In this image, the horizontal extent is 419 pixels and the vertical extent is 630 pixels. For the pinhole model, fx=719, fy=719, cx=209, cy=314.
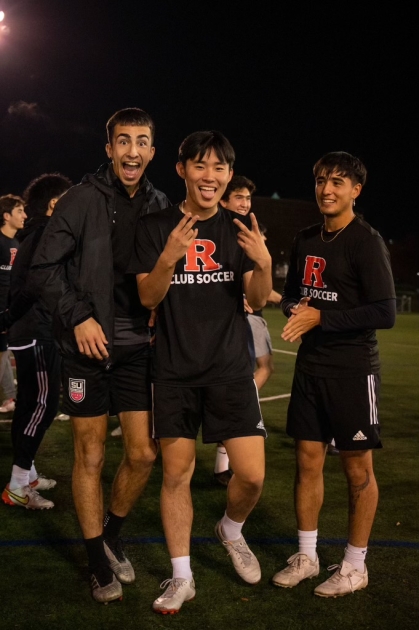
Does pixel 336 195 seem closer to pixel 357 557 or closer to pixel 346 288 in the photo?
pixel 346 288

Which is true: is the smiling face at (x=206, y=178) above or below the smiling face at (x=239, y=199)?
below

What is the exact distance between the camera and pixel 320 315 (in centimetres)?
393

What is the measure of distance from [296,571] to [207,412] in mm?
1047

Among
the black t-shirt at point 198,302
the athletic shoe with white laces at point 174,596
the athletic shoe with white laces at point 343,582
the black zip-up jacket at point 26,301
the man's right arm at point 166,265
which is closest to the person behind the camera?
the man's right arm at point 166,265

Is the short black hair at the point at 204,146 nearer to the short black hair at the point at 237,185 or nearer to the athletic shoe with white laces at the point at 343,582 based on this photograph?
the short black hair at the point at 237,185

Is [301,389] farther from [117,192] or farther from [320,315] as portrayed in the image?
[117,192]

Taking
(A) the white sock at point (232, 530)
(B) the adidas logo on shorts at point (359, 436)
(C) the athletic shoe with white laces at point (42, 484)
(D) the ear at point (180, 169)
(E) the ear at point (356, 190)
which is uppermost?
(D) the ear at point (180, 169)

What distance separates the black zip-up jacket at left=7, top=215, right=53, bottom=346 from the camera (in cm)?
514

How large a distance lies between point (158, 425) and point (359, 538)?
1.30 m

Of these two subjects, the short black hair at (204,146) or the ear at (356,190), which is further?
the ear at (356,190)

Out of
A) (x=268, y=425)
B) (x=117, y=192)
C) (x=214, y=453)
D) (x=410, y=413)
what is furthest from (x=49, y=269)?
(x=410, y=413)

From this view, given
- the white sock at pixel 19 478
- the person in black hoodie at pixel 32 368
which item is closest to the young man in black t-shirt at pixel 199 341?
the person in black hoodie at pixel 32 368

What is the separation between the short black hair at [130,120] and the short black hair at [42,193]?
1.47m

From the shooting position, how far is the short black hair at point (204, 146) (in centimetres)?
365
